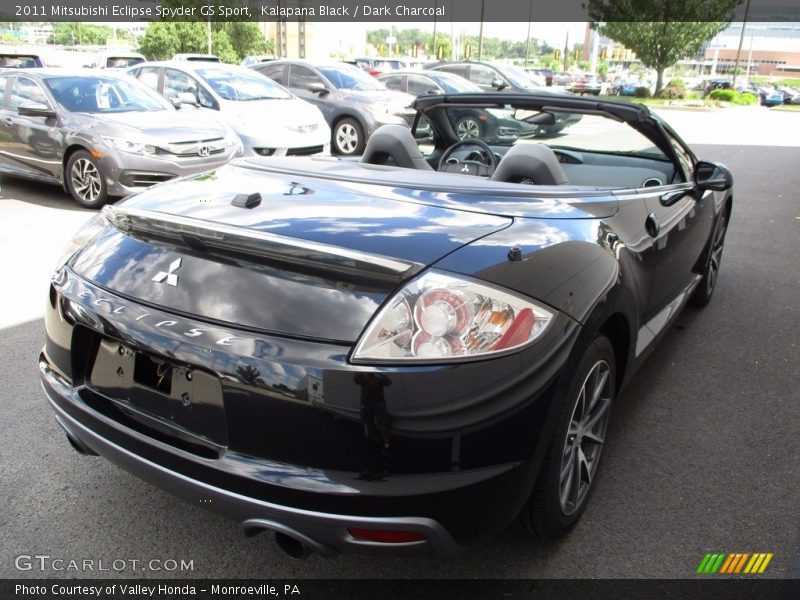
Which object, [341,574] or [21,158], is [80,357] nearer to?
[341,574]

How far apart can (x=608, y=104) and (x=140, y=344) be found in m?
2.48

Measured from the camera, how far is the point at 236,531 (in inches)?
96.5

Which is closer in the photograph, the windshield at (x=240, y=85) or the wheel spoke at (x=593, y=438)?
the wheel spoke at (x=593, y=438)

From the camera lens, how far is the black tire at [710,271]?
15.3ft

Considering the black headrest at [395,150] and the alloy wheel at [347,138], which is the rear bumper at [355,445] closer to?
the black headrest at [395,150]

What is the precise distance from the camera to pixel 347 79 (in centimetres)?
1318

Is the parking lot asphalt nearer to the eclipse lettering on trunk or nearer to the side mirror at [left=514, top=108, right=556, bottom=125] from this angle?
the eclipse lettering on trunk

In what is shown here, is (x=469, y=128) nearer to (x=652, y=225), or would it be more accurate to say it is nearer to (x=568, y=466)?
(x=652, y=225)

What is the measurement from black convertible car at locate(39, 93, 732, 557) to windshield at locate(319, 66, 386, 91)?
1101 cm

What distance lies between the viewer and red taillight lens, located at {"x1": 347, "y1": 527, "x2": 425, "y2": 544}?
1.79m

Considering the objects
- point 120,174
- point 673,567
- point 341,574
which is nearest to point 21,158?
point 120,174

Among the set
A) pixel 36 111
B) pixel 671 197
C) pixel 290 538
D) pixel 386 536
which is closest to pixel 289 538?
pixel 290 538

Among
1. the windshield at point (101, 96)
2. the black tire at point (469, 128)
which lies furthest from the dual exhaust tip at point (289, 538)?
the windshield at point (101, 96)
